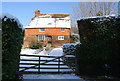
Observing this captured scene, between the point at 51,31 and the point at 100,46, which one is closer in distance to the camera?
the point at 100,46

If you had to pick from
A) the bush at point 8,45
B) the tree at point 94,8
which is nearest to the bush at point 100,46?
the bush at point 8,45

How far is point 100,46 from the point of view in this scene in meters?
5.63

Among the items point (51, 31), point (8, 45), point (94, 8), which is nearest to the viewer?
point (8, 45)

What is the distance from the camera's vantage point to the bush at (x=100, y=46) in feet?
18.0

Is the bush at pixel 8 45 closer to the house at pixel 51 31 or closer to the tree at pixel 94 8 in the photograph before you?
the tree at pixel 94 8

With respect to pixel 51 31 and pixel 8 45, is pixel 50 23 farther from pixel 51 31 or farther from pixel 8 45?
pixel 8 45

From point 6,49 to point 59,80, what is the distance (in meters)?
2.64

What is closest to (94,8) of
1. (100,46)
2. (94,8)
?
(94,8)

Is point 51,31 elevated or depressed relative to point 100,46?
elevated

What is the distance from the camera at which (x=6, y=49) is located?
338 cm

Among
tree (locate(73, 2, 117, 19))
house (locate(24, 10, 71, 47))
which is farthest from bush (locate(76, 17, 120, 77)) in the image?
house (locate(24, 10, 71, 47))

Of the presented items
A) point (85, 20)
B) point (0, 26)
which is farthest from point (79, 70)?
point (0, 26)

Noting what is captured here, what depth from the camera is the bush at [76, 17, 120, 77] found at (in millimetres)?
5488

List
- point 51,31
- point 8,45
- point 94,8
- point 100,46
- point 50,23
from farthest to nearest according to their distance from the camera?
1. point 50,23
2. point 51,31
3. point 94,8
4. point 100,46
5. point 8,45
